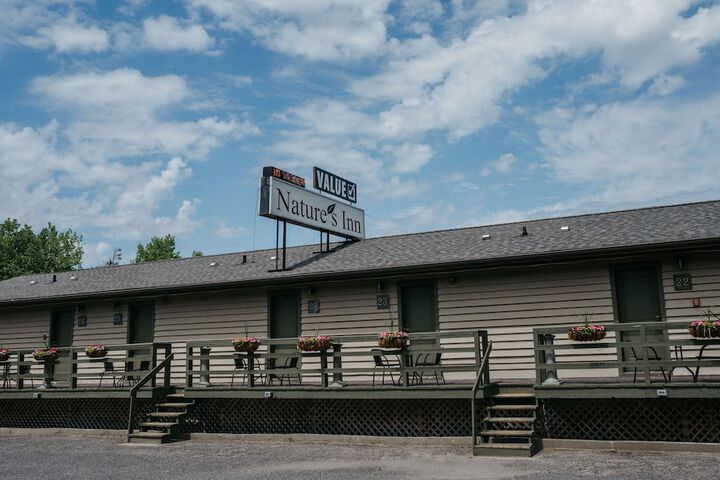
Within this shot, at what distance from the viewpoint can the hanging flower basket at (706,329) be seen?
32.3 feet

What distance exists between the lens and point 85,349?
588 inches

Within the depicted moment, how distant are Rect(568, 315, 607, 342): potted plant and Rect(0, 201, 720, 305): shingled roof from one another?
1.89m

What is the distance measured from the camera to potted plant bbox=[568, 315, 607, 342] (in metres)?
10.6

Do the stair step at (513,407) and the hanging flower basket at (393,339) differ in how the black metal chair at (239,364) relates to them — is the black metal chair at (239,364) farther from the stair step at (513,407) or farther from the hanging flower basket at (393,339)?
the stair step at (513,407)

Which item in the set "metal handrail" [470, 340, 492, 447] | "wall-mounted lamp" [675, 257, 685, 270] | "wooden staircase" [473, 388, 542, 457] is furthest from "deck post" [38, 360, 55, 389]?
"wall-mounted lamp" [675, 257, 685, 270]

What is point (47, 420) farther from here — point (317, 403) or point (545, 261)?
point (545, 261)

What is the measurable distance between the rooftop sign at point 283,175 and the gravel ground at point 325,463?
678cm

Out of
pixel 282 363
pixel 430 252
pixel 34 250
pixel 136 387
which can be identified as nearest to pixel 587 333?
pixel 430 252

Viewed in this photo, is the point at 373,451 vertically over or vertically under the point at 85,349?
under

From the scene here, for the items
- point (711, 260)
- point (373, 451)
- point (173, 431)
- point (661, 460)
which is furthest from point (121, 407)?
point (711, 260)

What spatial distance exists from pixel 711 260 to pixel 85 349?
12.7m

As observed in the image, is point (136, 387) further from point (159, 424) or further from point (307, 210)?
point (307, 210)

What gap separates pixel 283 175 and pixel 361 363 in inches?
214

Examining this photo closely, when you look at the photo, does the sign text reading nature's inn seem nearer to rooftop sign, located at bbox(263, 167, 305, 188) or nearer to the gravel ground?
rooftop sign, located at bbox(263, 167, 305, 188)
